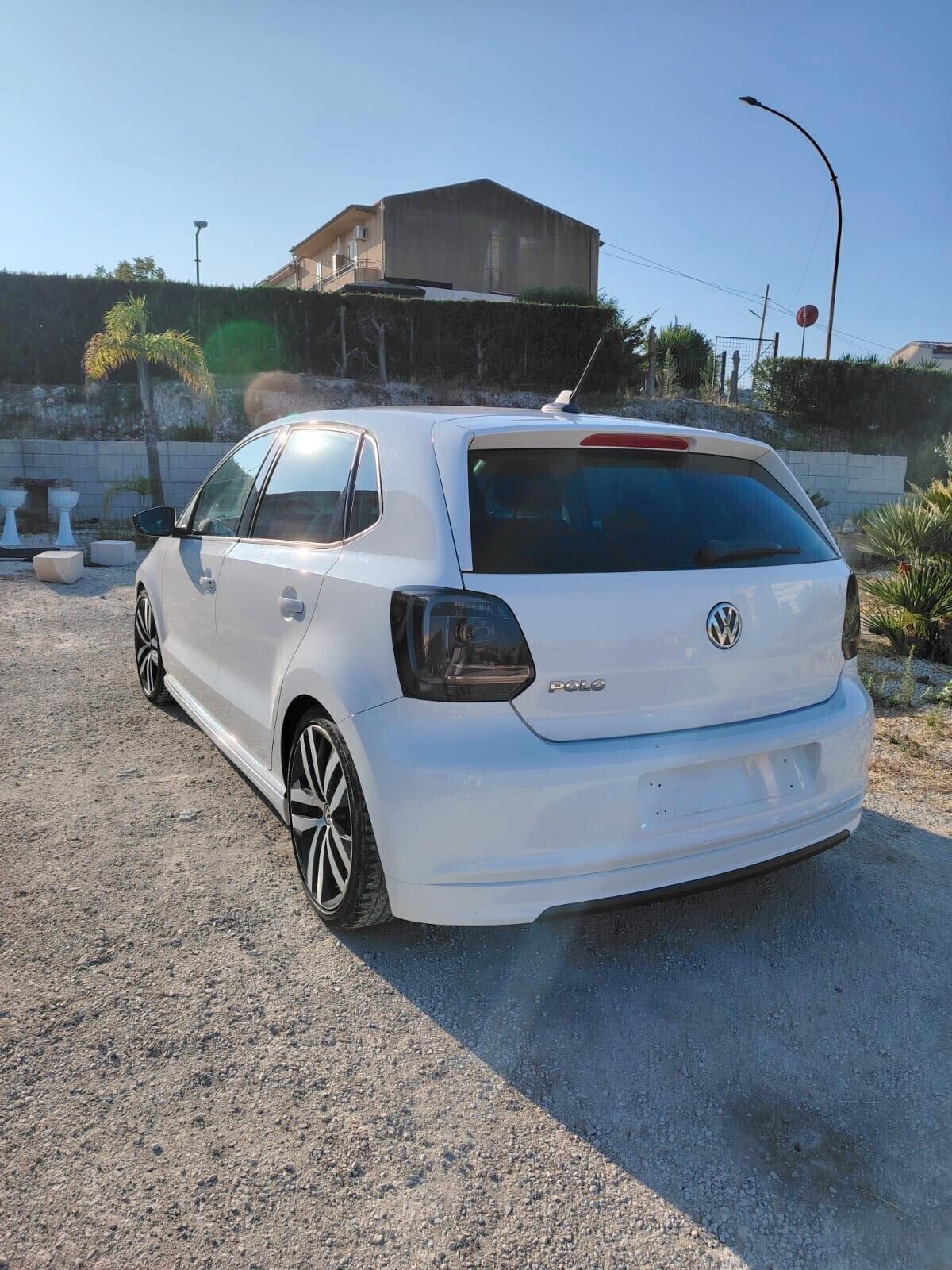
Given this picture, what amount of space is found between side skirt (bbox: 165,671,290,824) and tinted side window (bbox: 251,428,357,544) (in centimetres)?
87

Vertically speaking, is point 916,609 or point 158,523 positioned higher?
point 158,523

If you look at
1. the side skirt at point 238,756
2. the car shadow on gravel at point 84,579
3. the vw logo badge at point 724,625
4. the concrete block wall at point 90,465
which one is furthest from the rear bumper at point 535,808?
the concrete block wall at point 90,465

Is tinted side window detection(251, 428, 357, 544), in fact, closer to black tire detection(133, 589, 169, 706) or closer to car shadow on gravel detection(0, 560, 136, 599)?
black tire detection(133, 589, 169, 706)

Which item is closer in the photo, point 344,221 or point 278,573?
point 278,573

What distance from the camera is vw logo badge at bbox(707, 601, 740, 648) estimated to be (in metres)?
2.47

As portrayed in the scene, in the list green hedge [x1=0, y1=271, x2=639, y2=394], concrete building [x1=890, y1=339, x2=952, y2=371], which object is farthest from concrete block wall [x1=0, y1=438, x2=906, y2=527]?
concrete building [x1=890, y1=339, x2=952, y2=371]

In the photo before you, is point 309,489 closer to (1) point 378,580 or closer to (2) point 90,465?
(1) point 378,580

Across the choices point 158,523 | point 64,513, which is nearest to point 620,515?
point 158,523

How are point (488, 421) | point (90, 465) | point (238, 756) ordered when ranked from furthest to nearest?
1. point (90, 465)
2. point (238, 756)
3. point (488, 421)

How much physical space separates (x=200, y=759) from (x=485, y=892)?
2559 mm

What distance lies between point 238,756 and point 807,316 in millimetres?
23351

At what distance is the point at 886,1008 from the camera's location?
2.62 meters

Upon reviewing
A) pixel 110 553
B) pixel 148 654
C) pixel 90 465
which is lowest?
pixel 110 553

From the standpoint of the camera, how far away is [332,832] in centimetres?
282
